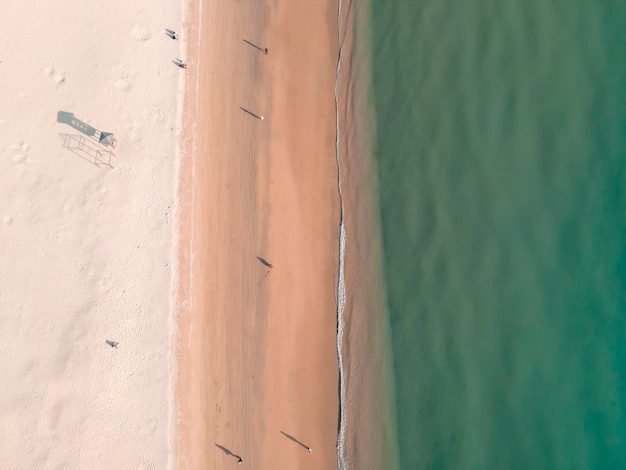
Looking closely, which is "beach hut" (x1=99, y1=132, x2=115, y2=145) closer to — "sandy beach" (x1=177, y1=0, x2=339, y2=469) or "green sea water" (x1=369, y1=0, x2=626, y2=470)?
"sandy beach" (x1=177, y1=0, x2=339, y2=469)

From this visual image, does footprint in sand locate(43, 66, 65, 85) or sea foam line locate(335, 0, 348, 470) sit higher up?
footprint in sand locate(43, 66, 65, 85)

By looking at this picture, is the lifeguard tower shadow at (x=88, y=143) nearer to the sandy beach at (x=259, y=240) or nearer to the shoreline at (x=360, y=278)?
the sandy beach at (x=259, y=240)

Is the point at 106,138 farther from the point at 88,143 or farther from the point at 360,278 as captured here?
the point at 360,278

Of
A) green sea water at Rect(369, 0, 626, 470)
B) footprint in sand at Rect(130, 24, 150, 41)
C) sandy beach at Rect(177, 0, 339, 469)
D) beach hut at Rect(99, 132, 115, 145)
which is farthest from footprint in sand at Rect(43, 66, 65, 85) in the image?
green sea water at Rect(369, 0, 626, 470)

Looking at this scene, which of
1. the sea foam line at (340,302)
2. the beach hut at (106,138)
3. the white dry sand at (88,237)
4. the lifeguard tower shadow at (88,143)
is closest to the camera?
the white dry sand at (88,237)

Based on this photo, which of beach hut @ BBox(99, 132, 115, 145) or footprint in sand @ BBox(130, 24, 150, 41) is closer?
beach hut @ BBox(99, 132, 115, 145)

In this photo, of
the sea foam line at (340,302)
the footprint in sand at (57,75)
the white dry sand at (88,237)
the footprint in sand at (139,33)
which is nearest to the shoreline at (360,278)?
the sea foam line at (340,302)

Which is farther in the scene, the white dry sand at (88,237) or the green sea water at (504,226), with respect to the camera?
the green sea water at (504,226)
